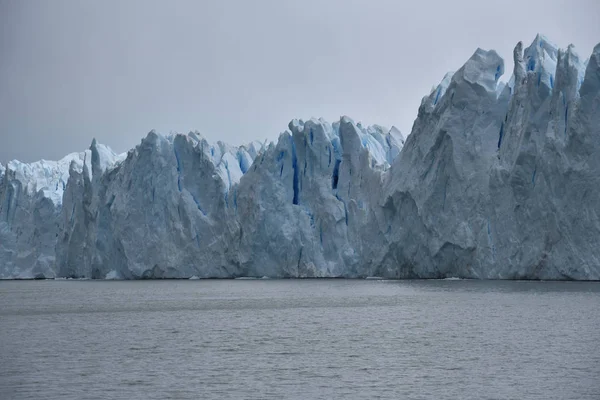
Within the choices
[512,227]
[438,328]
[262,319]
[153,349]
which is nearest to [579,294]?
[512,227]

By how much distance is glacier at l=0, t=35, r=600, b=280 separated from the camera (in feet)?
128

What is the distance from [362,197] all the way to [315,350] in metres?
34.7

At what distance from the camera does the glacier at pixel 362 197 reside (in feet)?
128

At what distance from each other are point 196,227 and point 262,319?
104 feet

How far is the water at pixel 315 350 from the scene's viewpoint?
46.6 ft

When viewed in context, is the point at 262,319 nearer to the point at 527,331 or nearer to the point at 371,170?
the point at 527,331

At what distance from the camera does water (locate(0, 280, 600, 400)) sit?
1422cm

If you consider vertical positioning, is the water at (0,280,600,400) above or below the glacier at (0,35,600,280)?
below

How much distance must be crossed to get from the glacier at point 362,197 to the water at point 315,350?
7.07 m

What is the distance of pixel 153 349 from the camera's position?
792 inches

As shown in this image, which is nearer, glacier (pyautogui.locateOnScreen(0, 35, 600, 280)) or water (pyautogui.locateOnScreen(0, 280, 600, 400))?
water (pyautogui.locateOnScreen(0, 280, 600, 400))

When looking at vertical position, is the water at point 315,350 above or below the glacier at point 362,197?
below

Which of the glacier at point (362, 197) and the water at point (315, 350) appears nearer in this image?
the water at point (315, 350)

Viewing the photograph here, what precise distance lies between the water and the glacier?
707 cm
